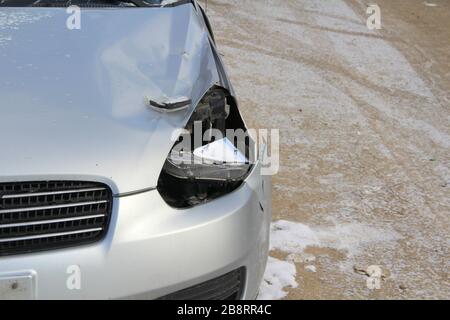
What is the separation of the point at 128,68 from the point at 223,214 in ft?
2.48

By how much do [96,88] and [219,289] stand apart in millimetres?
841

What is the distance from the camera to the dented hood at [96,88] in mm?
1985

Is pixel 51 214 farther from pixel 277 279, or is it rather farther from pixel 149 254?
pixel 277 279

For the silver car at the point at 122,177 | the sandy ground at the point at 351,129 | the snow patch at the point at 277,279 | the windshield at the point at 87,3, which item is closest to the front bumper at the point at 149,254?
the silver car at the point at 122,177

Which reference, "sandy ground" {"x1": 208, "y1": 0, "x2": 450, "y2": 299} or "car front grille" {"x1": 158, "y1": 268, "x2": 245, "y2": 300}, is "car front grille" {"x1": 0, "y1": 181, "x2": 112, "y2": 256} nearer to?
"car front grille" {"x1": 158, "y1": 268, "x2": 245, "y2": 300}

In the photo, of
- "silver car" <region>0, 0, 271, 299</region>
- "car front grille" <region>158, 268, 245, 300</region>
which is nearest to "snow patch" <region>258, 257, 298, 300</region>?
"silver car" <region>0, 0, 271, 299</region>

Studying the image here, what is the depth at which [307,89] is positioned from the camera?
5668 millimetres

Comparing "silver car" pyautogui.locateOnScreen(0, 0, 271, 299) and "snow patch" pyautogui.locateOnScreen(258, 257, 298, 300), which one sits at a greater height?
"silver car" pyautogui.locateOnScreen(0, 0, 271, 299)

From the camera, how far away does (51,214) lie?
6.42 ft

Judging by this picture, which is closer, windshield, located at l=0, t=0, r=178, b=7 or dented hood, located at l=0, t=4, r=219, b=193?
dented hood, located at l=0, t=4, r=219, b=193

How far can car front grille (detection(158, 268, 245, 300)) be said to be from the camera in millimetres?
2084

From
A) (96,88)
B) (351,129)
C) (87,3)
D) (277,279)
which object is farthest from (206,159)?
(351,129)

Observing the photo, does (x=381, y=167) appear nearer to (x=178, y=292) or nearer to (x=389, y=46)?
(x=178, y=292)
